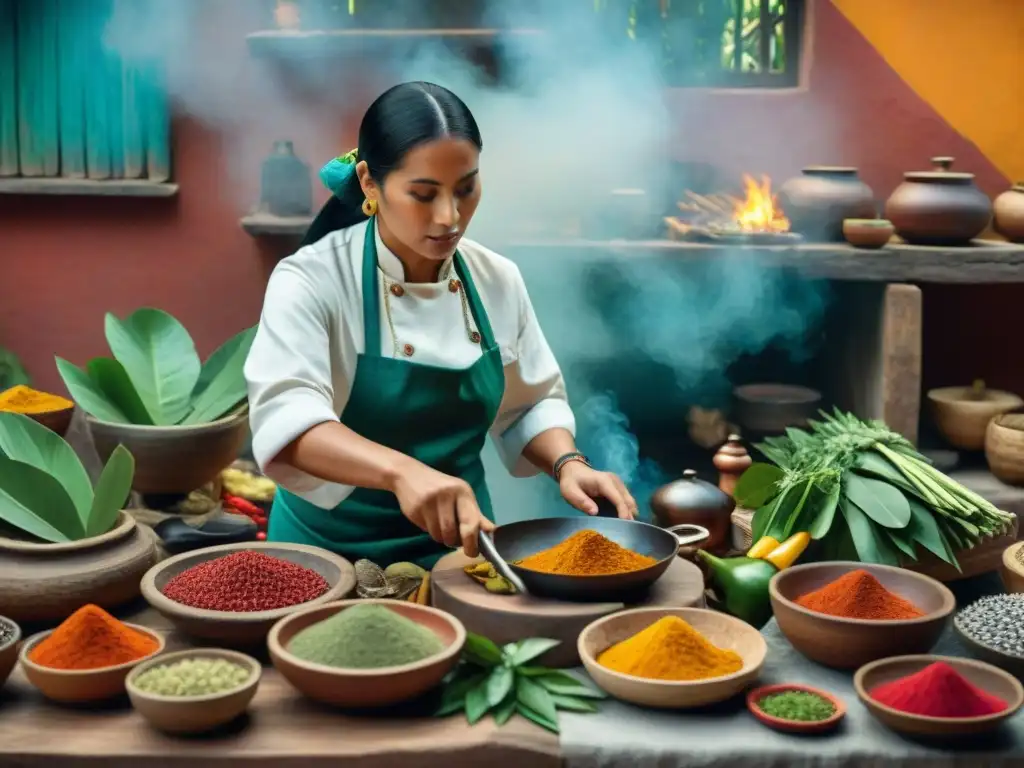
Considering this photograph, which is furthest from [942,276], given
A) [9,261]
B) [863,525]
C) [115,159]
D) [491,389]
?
[9,261]

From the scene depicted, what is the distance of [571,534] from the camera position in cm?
219

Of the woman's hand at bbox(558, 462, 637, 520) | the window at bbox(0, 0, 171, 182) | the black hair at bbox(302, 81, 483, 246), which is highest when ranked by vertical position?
the window at bbox(0, 0, 171, 182)

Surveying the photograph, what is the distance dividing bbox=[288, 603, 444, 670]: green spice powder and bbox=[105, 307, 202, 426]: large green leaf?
1779mm

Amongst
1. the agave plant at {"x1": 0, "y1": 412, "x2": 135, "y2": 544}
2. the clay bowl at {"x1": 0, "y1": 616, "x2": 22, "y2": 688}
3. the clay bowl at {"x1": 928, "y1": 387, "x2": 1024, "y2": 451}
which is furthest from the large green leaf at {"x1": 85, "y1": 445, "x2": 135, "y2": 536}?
the clay bowl at {"x1": 928, "y1": 387, "x2": 1024, "y2": 451}

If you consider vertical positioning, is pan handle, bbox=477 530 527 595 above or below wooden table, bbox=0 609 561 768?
above

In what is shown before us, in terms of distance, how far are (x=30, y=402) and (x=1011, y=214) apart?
3587 millimetres

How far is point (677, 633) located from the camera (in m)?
1.79

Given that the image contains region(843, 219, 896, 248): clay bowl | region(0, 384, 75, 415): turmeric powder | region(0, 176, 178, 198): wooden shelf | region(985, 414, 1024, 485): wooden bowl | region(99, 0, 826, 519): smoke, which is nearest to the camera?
region(0, 384, 75, 415): turmeric powder

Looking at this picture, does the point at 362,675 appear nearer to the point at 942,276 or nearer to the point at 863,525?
the point at 863,525

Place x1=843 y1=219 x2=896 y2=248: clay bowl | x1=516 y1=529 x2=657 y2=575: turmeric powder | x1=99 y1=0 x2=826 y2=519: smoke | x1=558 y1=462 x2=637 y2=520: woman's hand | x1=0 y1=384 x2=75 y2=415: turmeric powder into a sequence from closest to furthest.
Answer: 1. x1=516 y1=529 x2=657 y2=575: turmeric powder
2. x1=558 y1=462 x2=637 y2=520: woman's hand
3. x1=0 y1=384 x2=75 y2=415: turmeric powder
4. x1=843 y1=219 x2=896 y2=248: clay bowl
5. x1=99 y1=0 x2=826 y2=519: smoke

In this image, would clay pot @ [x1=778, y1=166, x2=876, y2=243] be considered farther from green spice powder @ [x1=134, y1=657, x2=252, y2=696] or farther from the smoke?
green spice powder @ [x1=134, y1=657, x2=252, y2=696]

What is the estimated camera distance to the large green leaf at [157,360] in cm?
341

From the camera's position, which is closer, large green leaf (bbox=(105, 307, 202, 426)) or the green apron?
the green apron

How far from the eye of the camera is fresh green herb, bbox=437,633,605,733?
175 centimetres
